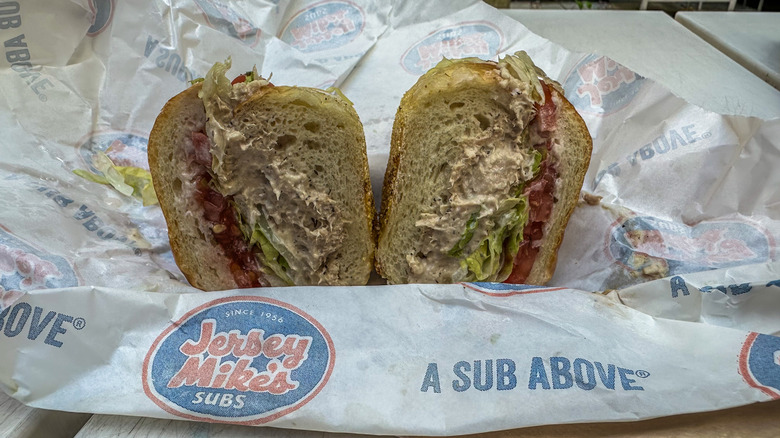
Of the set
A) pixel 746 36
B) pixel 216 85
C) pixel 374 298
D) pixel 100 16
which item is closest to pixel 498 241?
pixel 374 298

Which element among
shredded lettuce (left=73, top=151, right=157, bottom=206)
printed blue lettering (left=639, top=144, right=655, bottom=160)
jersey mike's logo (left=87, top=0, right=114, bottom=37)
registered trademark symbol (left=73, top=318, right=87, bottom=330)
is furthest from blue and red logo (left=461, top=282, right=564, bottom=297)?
jersey mike's logo (left=87, top=0, right=114, bottom=37)

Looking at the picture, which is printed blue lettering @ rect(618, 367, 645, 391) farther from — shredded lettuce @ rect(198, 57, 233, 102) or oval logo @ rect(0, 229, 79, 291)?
oval logo @ rect(0, 229, 79, 291)

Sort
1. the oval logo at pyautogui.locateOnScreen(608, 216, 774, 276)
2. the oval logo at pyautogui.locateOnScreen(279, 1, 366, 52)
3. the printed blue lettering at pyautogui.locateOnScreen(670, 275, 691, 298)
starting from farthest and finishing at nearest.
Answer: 1. the oval logo at pyautogui.locateOnScreen(279, 1, 366, 52)
2. the oval logo at pyautogui.locateOnScreen(608, 216, 774, 276)
3. the printed blue lettering at pyautogui.locateOnScreen(670, 275, 691, 298)

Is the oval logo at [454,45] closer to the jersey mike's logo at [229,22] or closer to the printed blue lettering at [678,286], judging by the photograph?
the jersey mike's logo at [229,22]

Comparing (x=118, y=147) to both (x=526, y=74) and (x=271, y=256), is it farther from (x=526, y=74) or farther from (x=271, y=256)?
(x=526, y=74)

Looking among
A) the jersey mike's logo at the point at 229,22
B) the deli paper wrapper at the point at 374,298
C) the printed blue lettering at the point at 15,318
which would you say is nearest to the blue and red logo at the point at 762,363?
the deli paper wrapper at the point at 374,298

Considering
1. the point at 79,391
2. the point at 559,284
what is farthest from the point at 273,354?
the point at 559,284

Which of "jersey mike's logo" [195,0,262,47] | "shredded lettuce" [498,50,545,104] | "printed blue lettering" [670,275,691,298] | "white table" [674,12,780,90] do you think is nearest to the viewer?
"printed blue lettering" [670,275,691,298]
